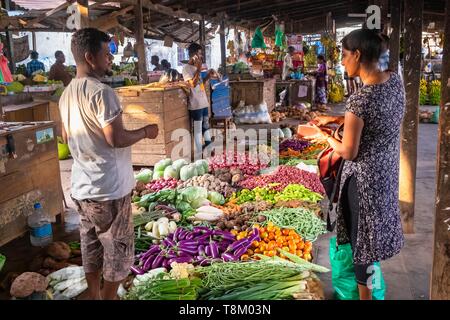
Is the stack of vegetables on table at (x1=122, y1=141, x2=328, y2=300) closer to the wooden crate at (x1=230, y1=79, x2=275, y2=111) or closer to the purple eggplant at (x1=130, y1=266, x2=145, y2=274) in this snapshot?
the purple eggplant at (x1=130, y1=266, x2=145, y2=274)

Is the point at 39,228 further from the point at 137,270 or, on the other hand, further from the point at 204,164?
the point at 204,164

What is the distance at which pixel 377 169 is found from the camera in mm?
2748

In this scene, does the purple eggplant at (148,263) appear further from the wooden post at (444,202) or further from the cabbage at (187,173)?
the cabbage at (187,173)

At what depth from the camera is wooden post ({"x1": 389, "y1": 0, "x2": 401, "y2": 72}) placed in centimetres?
522

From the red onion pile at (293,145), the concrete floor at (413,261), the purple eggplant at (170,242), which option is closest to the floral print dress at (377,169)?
the concrete floor at (413,261)

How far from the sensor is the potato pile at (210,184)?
609 centimetres

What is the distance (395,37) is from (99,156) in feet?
13.9

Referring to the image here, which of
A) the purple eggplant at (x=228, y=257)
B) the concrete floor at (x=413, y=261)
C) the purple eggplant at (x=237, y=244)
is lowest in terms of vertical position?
the concrete floor at (x=413, y=261)

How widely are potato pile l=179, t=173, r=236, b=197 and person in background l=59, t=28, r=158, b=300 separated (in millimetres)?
2968

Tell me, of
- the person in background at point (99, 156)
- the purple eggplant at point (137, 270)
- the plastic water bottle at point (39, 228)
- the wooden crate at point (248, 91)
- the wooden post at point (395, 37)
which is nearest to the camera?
the person in background at point (99, 156)

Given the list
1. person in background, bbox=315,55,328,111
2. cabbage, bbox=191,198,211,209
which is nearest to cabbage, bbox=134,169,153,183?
cabbage, bbox=191,198,211,209

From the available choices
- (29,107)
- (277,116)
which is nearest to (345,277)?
(29,107)

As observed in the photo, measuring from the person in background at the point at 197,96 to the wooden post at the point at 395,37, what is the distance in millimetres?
3097

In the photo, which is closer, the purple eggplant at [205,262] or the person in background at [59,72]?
the purple eggplant at [205,262]
